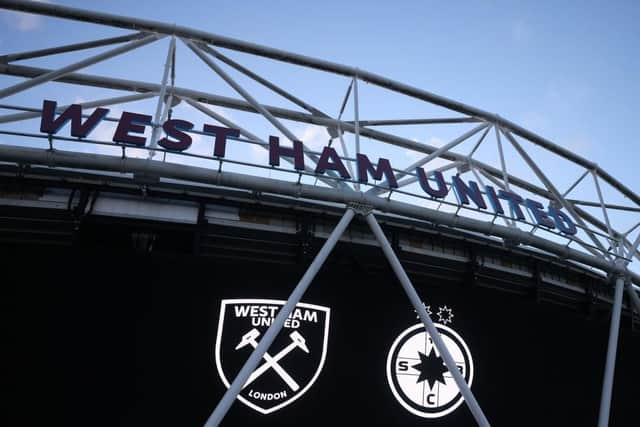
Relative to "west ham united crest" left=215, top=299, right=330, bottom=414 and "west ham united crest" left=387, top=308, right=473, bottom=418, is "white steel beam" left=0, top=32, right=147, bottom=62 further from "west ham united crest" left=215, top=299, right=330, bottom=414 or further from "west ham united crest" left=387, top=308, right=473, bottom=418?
"west ham united crest" left=387, top=308, right=473, bottom=418

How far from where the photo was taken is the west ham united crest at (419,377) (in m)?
14.7

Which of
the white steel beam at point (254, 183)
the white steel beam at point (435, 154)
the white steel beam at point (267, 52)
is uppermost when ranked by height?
the white steel beam at point (267, 52)

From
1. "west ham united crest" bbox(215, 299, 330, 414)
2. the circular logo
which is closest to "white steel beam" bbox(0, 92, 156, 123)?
"west ham united crest" bbox(215, 299, 330, 414)

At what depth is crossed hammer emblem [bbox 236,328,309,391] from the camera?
13.0 metres

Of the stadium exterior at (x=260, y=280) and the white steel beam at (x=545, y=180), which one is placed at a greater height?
the white steel beam at (x=545, y=180)

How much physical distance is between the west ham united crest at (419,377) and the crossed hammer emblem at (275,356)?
11.1 ft

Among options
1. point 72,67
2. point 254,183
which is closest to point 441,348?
point 254,183

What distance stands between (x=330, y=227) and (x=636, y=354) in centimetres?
1705

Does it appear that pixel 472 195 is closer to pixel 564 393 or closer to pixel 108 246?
pixel 564 393

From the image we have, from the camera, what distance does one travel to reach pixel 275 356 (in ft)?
43.7

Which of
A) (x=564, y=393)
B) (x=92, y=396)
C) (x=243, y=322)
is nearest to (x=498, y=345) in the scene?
(x=564, y=393)

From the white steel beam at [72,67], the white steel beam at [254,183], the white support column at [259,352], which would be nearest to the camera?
the white support column at [259,352]

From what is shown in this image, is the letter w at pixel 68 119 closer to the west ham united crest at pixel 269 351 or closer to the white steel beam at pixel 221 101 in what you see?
the west ham united crest at pixel 269 351

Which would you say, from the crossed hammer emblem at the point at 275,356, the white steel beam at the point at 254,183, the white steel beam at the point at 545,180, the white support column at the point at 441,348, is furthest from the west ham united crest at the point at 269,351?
the white steel beam at the point at 545,180
